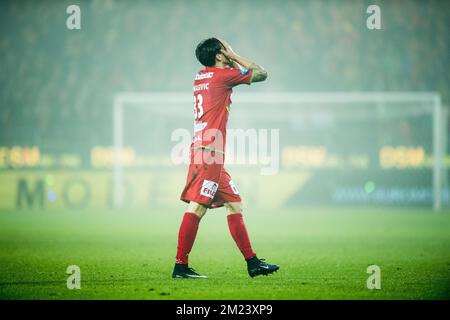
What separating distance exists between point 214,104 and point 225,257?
2.27 m

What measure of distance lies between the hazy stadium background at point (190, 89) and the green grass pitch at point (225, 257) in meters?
2.02

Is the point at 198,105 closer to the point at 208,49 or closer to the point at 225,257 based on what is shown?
the point at 208,49

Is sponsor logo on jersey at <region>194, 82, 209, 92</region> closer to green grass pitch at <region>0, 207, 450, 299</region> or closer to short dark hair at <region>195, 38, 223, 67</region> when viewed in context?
short dark hair at <region>195, 38, 223, 67</region>

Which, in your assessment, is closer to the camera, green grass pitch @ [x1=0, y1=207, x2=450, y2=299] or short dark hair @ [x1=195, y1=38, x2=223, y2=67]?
green grass pitch @ [x1=0, y1=207, x2=450, y2=299]

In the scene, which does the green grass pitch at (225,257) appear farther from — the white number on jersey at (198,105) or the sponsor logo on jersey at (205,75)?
the sponsor logo on jersey at (205,75)

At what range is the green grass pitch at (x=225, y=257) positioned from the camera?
18.5 ft

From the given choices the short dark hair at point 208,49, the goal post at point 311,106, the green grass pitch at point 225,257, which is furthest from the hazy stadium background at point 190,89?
the short dark hair at point 208,49

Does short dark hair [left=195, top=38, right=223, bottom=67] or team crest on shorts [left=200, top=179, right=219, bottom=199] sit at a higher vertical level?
short dark hair [left=195, top=38, right=223, bottom=67]

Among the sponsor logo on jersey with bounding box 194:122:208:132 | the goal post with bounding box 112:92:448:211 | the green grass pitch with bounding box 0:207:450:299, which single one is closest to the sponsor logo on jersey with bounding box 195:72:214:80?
the sponsor logo on jersey with bounding box 194:122:208:132

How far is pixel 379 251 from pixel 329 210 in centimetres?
931

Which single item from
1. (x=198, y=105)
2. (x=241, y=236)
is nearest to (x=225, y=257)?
(x=241, y=236)

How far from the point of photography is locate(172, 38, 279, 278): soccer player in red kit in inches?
247

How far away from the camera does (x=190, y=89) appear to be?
26.2m
